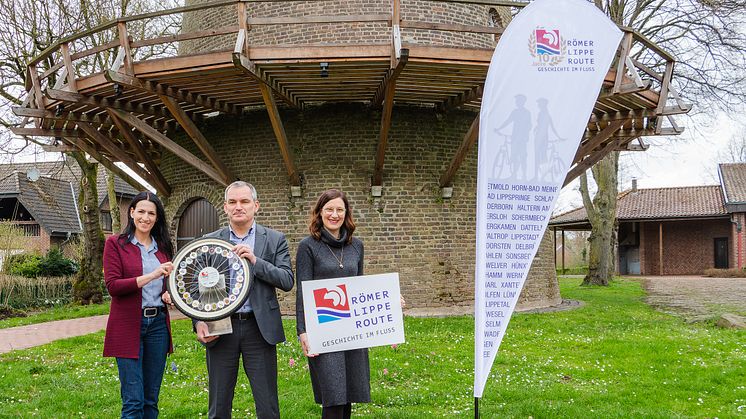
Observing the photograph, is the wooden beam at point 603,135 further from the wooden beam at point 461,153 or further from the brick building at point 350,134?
the wooden beam at point 461,153

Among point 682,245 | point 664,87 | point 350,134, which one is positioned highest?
point 664,87

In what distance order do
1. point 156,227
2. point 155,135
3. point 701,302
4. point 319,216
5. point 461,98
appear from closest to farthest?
point 319,216 < point 156,227 < point 155,135 < point 461,98 < point 701,302

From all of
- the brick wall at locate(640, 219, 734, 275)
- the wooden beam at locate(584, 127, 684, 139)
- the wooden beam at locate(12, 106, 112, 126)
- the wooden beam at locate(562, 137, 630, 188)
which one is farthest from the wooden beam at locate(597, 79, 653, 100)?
the brick wall at locate(640, 219, 734, 275)

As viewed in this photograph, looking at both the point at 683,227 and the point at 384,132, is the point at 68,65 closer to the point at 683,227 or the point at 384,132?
the point at 384,132

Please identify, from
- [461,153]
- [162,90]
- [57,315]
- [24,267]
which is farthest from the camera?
[24,267]

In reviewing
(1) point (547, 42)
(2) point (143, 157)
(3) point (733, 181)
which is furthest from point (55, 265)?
(3) point (733, 181)

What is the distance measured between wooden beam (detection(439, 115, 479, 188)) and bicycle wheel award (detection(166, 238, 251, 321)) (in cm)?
676

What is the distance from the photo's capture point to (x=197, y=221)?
1334cm

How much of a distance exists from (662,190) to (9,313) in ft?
112

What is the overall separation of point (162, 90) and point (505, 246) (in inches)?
271

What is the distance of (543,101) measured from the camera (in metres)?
4.31

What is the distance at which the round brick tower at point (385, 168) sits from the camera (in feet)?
38.2

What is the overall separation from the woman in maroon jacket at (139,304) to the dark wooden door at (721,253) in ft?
112

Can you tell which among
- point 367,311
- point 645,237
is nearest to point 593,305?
point 367,311
